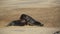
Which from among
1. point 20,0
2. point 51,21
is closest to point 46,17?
point 51,21

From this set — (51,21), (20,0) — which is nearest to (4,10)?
(20,0)

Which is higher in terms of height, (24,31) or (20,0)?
(20,0)

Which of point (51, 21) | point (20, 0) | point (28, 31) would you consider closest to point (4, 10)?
point (20, 0)

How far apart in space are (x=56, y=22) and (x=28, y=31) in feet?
0.83

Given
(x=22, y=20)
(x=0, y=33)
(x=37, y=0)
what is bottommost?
(x=0, y=33)

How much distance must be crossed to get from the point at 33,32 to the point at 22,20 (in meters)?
0.14

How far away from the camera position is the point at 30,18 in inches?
54.6

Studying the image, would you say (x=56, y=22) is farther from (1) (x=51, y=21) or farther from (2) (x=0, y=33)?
(2) (x=0, y=33)

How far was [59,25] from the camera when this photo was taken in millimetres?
1354

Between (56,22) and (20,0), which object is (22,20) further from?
(56,22)

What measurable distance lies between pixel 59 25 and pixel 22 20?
0.32 meters

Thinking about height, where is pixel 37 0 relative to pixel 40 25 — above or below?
above

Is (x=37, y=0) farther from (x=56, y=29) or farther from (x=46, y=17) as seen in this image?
(x=56, y=29)

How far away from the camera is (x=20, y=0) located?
140cm
